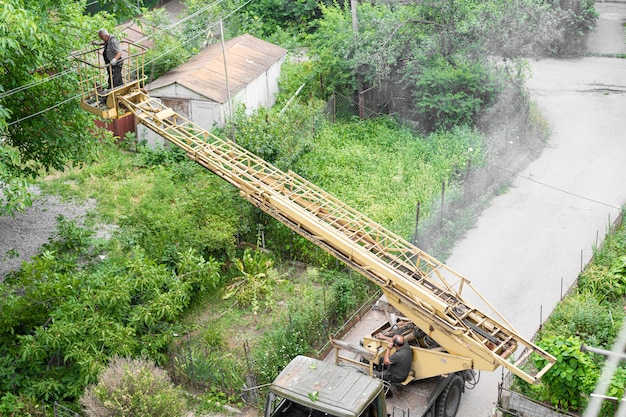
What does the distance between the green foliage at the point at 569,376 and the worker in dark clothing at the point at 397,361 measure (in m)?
2.08

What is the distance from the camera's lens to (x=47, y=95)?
15.1 metres

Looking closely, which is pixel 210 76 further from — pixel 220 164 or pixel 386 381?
pixel 386 381

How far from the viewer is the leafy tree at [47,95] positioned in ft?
45.6

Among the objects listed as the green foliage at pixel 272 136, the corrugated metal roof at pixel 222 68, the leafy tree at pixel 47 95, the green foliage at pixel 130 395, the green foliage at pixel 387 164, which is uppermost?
the leafy tree at pixel 47 95

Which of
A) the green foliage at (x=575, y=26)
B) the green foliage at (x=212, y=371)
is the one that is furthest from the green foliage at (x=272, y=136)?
the green foliage at (x=575, y=26)

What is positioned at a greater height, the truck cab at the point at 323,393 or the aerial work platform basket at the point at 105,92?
the aerial work platform basket at the point at 105,92

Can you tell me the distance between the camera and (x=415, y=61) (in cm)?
2247

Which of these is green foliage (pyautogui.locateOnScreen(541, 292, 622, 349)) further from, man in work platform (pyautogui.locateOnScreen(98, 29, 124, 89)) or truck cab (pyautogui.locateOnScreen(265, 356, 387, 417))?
man in work platform (pyautogui.locateOnScreen(98, 29, 124, 89))

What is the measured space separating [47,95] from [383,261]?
792 centimetres

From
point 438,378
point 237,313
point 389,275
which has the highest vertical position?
point 389,275

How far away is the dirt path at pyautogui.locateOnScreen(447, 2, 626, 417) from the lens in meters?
16.0

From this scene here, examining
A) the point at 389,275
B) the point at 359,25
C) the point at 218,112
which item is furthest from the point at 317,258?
the point at 359,25

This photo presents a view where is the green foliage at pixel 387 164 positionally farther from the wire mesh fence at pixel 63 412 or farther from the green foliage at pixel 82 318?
the wire mesh fence at pixel 63 412

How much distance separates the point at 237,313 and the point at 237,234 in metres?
2.26
